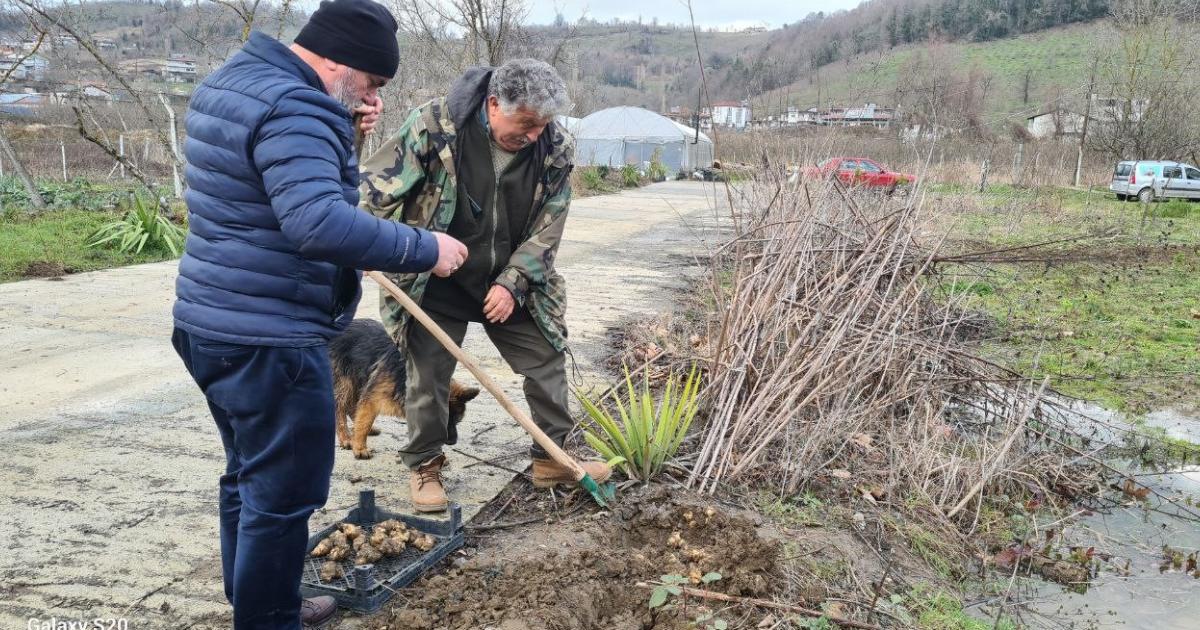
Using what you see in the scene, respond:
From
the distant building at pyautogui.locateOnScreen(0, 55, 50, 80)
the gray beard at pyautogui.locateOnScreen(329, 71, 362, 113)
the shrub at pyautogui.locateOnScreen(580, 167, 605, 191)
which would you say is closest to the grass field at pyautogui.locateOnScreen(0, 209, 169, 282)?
the distant building at pyautogui.locateOnScreen(0, 55, 50, 80)

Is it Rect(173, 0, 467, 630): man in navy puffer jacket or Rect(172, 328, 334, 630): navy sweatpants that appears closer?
Rect(173, 0, 467, 630): man in navy puffer jacket

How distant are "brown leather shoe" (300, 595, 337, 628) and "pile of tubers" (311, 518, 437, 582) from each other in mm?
133

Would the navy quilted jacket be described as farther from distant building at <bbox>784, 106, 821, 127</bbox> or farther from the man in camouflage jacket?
distant building at <bbox>784, 106, 821, 127</bbox>

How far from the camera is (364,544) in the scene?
9.98 ft

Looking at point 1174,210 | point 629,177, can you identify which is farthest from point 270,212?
point 629,177

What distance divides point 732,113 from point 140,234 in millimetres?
7534

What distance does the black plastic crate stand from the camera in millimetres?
2795

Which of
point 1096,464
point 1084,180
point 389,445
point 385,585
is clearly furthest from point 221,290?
point 1084,180

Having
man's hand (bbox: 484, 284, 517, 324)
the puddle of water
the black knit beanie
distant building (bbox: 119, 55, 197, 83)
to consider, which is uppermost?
distant building (bbox: 119, 55, 197, 83)

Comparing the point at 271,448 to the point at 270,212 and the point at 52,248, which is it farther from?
the point at 52,248

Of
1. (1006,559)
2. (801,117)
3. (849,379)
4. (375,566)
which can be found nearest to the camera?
(375,566)

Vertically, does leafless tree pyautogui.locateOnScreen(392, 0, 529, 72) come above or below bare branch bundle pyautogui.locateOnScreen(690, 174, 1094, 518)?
above

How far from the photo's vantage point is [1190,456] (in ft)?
16.9

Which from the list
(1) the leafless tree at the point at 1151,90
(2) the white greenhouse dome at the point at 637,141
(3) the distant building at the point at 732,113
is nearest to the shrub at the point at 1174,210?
(1) the leafless tree at the point at 1151,90
